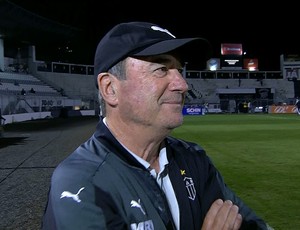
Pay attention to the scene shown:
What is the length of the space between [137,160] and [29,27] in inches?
1928

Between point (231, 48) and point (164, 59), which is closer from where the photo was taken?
point (164, 59)

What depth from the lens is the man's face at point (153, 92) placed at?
1.82m

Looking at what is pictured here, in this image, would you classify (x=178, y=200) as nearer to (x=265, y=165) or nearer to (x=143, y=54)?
(x=143, y=54)

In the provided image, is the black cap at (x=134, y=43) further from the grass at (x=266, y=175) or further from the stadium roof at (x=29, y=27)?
the stadium roof at (x=29, y=27)

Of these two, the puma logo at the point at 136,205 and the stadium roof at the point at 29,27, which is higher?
the stadium roof at the point at 29,27

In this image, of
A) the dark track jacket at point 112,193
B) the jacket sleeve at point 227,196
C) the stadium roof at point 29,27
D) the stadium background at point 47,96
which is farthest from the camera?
the stadium roof at point 29,27

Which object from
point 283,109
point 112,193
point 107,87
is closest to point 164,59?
point 107,87

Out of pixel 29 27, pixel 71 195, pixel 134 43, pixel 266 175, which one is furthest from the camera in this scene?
pixel 29 27

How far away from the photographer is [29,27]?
1871 inches

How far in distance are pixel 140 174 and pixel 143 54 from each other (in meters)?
0.52

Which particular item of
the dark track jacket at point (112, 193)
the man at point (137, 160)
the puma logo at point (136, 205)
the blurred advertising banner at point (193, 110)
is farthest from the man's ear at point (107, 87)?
the blurred advertising banner at point (193, 110)

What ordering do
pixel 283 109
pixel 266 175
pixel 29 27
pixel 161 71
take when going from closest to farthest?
pixel 161 71 < pixel 266 175 < pixel 29 27 < pixel 283 109

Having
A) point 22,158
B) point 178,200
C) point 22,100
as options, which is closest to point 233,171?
point 22,158

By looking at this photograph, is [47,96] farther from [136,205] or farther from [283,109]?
[136,205]
